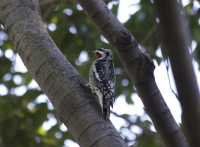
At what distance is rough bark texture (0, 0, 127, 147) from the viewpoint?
7.36ft

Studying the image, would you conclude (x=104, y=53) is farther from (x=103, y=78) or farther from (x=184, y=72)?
(x=184, y=72)

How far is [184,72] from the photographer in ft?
3.54

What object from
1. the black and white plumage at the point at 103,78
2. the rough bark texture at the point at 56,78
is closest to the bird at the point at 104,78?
the black and white plumage at the point at 103,78

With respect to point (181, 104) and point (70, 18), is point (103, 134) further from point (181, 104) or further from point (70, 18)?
point (70, 18)

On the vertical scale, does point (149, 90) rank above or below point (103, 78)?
below

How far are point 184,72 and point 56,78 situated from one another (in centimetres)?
154

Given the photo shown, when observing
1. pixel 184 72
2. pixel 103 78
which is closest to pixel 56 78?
pixel 184 72

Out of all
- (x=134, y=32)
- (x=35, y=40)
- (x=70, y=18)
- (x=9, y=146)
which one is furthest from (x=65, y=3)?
(x=35, y=40)

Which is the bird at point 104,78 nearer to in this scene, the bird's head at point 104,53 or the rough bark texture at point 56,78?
the bird's head at point 104,53

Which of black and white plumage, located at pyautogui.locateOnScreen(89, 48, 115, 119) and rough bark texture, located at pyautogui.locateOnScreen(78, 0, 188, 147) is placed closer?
rough bark texture, located at pyautogui.locateOnScreen(78, 0, 188, 147)

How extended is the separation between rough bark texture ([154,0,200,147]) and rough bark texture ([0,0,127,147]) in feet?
3.53

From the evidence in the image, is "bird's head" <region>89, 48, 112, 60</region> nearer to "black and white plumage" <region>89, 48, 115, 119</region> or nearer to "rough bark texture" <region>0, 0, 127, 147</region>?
"black and white plumage" <region>89, 48, 115, 119</region>

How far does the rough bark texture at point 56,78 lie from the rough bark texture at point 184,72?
1.08m

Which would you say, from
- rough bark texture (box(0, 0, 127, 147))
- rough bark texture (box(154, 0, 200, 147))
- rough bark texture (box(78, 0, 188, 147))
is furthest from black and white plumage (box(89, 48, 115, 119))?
rough bark texture (box(154, 0, 200, 147))
